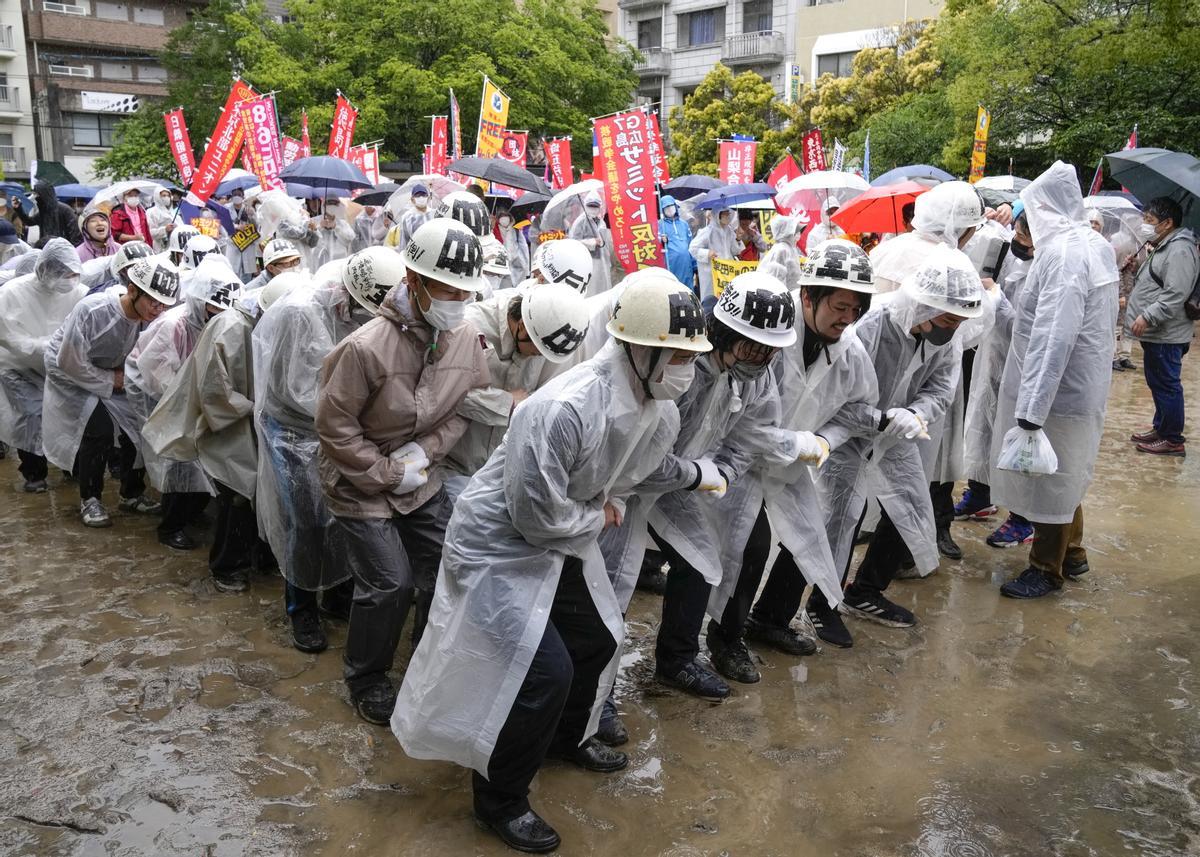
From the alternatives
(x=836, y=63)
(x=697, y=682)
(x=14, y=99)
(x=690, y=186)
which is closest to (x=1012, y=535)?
(x=697, y=682)

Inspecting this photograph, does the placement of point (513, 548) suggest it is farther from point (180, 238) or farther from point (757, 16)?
point (757, 16)

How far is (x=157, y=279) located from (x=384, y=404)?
255 cm

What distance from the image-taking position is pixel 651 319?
2.88 metres

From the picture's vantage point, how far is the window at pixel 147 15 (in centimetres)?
3712

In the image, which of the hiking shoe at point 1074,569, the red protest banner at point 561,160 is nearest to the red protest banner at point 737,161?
the red protest banner at point 561,160

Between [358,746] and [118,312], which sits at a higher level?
[118,312]

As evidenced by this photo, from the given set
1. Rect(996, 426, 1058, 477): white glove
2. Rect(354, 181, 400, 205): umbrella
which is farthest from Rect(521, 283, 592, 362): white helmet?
Rect(354, 181, 400, 205): umbrella

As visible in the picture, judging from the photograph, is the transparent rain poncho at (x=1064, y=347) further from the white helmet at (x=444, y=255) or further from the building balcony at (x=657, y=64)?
the building balcony at (x=657, y=64)

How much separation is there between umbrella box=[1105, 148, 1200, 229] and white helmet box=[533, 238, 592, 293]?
13.0ft

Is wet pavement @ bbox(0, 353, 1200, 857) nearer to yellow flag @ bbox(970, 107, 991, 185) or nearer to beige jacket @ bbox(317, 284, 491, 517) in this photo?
beige jacket @ bbox(317, 284, 491, 517)

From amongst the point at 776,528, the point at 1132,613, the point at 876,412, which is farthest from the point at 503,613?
the point at 1132,613

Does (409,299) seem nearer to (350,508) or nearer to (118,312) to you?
(350,508)

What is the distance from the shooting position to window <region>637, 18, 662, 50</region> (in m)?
36.7

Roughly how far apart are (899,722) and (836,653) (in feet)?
2.14
